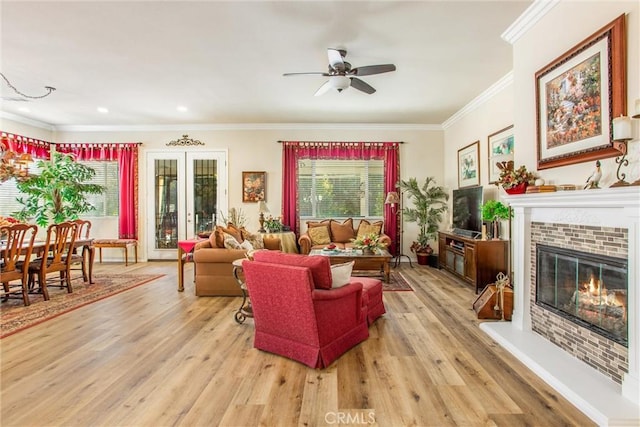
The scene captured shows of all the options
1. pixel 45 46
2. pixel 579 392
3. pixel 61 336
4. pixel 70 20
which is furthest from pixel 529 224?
pixel 45 46

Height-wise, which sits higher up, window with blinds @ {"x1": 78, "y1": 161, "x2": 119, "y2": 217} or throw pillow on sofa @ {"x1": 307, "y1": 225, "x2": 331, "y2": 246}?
window with blinds @ {"x1": 78, "y1": 161, "x2": 119, "y2": 217}

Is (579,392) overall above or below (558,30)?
below

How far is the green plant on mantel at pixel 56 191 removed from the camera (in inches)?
237

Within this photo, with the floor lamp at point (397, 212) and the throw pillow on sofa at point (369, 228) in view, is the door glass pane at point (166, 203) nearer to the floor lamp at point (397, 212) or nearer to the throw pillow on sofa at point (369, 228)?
the throw pillow on sofa at point (369, 228)

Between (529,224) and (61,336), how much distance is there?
4.62 meters

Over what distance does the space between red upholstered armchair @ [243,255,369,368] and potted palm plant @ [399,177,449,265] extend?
13.8 ft

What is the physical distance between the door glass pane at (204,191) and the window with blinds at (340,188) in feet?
6.34

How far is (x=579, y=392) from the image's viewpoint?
198cm

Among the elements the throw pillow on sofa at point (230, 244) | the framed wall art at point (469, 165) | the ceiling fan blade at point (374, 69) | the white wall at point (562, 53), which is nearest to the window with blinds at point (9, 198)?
the throw pillow on sofa at point (230, 244)

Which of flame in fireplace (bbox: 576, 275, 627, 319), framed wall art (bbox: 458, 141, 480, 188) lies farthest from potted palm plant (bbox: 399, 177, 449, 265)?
flame in fireplace (bbox: 576, 275, 627, 319)

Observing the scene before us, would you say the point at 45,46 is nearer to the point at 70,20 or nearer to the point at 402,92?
the point at 70,20

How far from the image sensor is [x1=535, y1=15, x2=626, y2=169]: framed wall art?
214 centimetres

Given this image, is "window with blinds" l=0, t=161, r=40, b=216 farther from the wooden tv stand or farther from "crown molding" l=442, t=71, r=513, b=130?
"crown molding" l=442, t=71, r=513, b=130

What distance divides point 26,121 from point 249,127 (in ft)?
14.5
